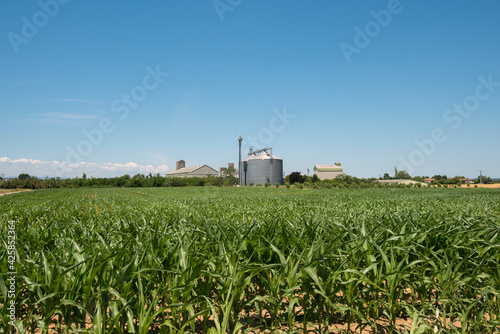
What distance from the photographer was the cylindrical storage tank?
331 feet

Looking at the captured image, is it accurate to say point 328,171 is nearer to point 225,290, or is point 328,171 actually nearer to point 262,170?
point 262,170

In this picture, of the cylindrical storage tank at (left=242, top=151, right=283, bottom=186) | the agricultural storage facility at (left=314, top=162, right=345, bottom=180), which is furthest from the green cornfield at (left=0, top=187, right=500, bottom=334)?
→ the agricultural storage facility at (left=314, top=162, right=345, bottom=180)

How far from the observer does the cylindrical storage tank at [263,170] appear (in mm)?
101000

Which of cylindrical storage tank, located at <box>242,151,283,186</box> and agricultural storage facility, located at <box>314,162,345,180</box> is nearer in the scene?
cylindrical storage tank, located at <box>242,151,283,186</box>

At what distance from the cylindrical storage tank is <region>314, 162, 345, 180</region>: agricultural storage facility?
4928cm

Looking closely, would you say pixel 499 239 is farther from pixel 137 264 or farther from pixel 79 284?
pixel 79 284

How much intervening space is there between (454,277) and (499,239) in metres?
1.66

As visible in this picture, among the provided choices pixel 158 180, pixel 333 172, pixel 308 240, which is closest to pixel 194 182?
pixel 158 180

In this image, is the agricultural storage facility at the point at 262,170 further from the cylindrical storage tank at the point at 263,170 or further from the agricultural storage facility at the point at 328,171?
the agricultural storage facility at the point at 328,171

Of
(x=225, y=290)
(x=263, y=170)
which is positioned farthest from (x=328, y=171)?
(x=225, y=290)

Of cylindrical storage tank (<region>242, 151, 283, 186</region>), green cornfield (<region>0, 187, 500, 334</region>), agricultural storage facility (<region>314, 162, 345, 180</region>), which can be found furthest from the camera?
agricultural storage facility (<region>314, 162, 345, 180</region>)

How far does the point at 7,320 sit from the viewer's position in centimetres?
251

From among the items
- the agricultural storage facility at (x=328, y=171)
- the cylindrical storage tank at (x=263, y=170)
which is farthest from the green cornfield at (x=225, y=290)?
the agricultural storage facility at (x=328, y=171)

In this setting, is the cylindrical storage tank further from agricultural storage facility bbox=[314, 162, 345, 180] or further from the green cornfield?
the green cornfield
